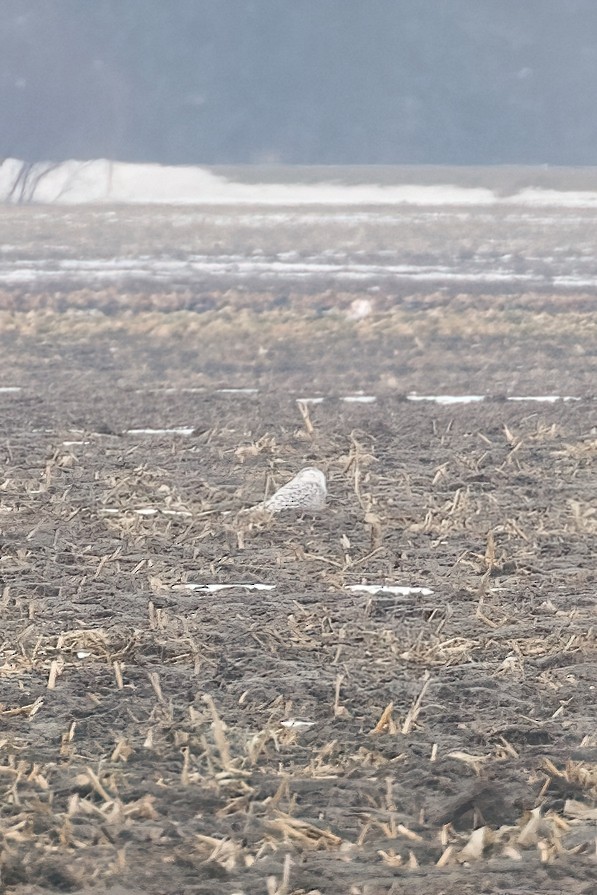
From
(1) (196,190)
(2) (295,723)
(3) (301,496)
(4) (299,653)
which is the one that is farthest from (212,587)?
(1) (196,190)

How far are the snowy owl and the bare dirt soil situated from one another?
0.40 ft

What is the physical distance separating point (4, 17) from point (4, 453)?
41.9m

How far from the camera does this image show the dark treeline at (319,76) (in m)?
47.9

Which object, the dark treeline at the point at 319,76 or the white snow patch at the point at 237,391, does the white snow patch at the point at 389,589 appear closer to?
the white snow patch at the point at 237,391

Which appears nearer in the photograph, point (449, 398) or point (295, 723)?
point (295, 723)

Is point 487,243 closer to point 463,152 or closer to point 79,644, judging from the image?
point 463,152

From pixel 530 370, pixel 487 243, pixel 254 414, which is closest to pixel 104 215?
pixel 487 243

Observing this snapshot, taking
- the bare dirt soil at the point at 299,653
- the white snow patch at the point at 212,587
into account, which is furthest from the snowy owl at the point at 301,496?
the white snow patch at the point at 212,587

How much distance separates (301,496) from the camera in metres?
8.03

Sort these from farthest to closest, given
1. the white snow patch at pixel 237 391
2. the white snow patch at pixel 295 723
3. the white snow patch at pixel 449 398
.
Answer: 1. the white snow patch at pixel 237 391
2. the white snow patch at pixel 449 398
3. the white snow patch at pixel 295 723

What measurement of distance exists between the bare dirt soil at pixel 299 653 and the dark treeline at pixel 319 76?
37.7 meters

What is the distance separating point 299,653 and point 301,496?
246 centimetres

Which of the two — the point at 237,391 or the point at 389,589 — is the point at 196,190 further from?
the point at 389,589

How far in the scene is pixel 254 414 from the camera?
11609 mm
